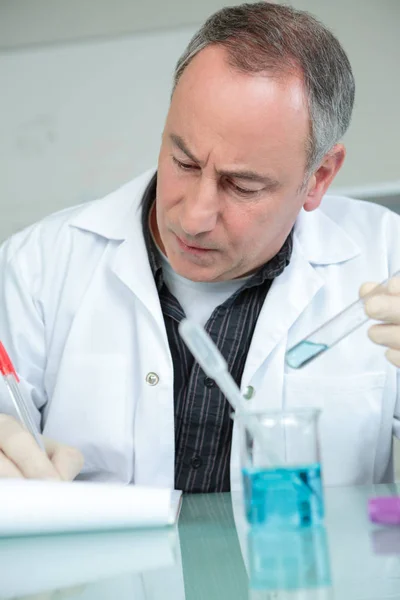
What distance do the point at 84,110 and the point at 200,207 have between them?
5.62 feet

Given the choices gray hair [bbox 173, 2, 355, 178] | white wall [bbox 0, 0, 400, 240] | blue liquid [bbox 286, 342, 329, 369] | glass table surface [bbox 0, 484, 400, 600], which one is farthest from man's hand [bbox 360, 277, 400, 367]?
white wall [bbox 0, 0, 400, 240]

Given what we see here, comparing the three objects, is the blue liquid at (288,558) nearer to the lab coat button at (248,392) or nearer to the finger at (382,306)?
the finger at (382,306)

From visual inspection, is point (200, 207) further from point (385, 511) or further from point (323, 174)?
point (385, 511)

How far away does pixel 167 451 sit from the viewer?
5.60ft

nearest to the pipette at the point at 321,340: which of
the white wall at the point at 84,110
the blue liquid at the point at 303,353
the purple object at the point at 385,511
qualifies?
the blue liquid at the point at 303,353

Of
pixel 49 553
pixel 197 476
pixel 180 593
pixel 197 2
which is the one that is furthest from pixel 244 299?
pixel 197 2

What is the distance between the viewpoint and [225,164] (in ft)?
4.94

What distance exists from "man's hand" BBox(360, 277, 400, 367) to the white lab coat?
0.39 meters

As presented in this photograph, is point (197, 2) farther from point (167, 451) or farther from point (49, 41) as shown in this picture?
point (167, 451)

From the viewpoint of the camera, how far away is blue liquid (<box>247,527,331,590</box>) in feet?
2.71

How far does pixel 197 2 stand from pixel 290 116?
1777 mm

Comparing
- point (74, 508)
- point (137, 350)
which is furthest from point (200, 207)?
point (74, 508)

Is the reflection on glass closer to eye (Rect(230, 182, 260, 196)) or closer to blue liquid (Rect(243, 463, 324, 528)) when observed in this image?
blue liquid (Rect(243, 463, 324, 528))

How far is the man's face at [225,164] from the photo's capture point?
1513mm
